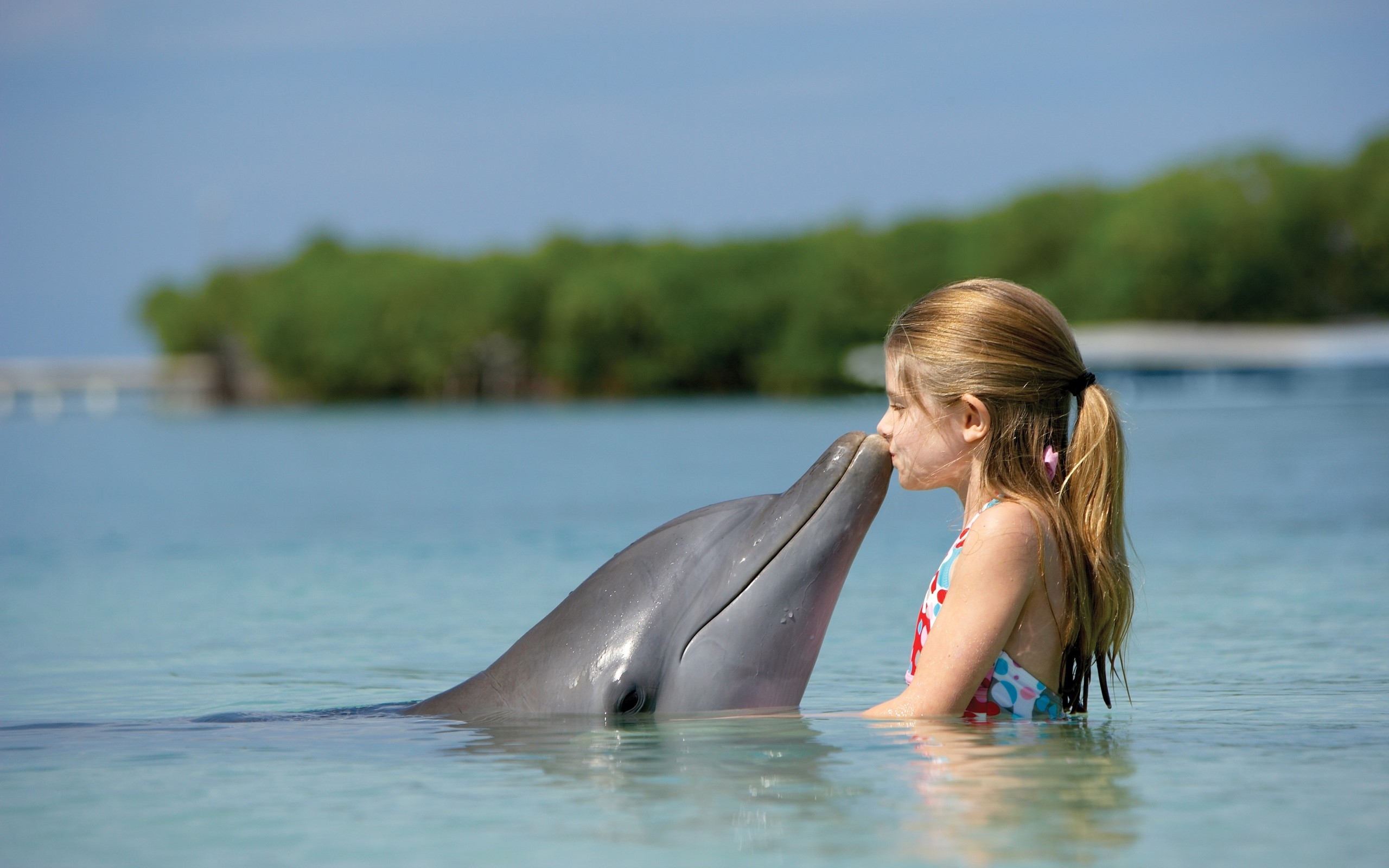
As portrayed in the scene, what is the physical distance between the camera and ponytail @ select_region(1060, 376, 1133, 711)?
479cm

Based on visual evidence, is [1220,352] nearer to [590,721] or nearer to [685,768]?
[590,721]

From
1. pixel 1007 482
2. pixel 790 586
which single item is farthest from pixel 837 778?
pixel 1007 482

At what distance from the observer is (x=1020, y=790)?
14.9 feet

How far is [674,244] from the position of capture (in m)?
123

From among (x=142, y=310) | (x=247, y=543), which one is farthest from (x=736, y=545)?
(x=142, y=310)

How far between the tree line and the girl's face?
84.7 meters

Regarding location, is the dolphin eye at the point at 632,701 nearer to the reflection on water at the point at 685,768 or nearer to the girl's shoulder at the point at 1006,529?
the reflection on water at the point at 685,768

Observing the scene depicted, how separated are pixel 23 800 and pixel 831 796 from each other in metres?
2.30

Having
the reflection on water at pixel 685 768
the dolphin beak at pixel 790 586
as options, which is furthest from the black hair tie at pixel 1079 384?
the reflection on water at pixel 685 768

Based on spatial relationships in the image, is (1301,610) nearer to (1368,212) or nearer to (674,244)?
(1368,212)

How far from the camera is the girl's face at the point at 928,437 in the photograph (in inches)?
193

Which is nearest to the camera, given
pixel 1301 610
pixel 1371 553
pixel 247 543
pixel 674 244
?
pixel 1301 610

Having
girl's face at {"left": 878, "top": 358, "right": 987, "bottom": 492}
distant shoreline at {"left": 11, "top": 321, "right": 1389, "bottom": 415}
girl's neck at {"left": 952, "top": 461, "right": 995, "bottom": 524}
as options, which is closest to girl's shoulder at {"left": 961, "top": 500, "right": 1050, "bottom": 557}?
girl's neck at {"left": 952, "top": 461, "right": 995, "bottom": 524}

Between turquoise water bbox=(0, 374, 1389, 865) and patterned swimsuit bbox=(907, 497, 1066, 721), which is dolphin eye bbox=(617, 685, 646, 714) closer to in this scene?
turquoise water bbox=(0, 374, 1389, 865)
